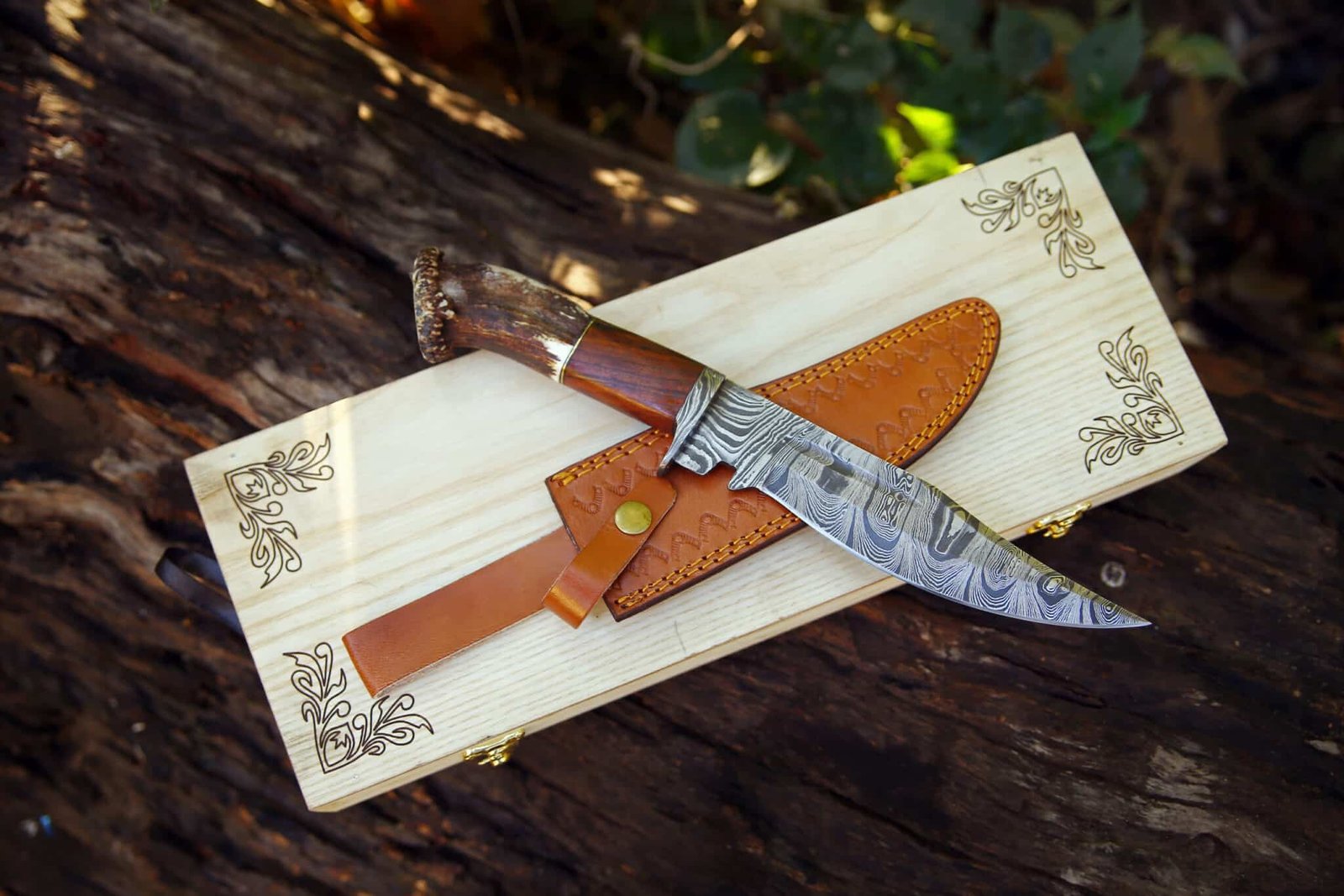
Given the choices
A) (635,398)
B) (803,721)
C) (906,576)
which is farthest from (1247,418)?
(635,398)

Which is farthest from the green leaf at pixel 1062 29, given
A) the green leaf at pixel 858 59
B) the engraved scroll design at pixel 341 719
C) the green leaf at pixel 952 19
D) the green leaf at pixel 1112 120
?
the engraved scroll design at pixel 341 719

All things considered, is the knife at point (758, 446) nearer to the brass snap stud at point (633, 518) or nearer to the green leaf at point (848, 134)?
the brass snap stud at point (633, 518)

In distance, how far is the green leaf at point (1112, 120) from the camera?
226cm

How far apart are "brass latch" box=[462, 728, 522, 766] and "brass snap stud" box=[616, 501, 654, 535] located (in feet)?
1.71

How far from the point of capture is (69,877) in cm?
246

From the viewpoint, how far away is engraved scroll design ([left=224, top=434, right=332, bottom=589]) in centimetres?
203

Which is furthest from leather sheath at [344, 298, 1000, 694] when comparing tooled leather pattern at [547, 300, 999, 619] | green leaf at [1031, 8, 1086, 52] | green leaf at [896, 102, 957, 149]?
green leaf at [1031, 8, 1086, 52]

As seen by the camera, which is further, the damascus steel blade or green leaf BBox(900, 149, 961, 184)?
green leaf BBox(900, 149, 961, 184)

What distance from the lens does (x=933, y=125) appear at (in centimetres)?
250

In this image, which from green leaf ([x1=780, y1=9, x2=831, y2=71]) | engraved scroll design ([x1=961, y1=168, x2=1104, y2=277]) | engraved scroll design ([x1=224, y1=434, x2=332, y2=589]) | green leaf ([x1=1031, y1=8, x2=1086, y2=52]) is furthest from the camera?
green leaf ([x1=1031, y1=8, x2=1086, y2=52])

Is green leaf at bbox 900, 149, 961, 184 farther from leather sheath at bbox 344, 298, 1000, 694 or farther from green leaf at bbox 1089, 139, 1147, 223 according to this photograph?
leather sheath at bbox 344, 298, 1000, 694

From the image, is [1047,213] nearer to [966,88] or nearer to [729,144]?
[966,88]

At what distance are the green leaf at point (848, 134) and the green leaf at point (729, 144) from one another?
0.33 feet

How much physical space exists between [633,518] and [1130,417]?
1219 mm
